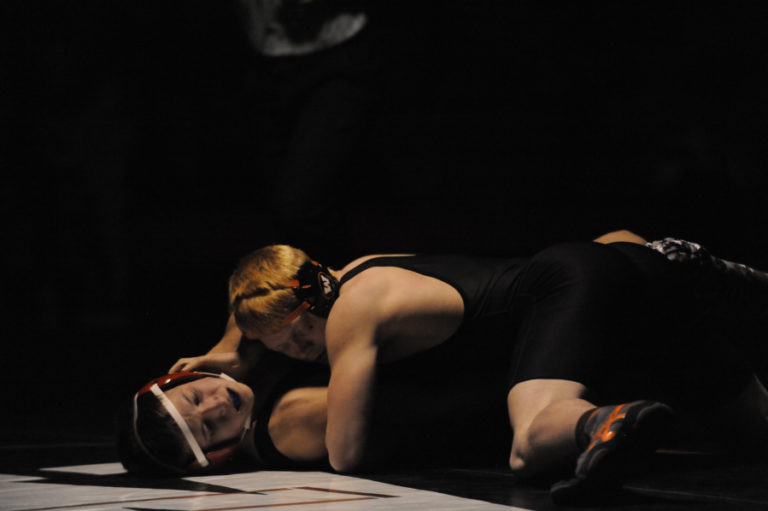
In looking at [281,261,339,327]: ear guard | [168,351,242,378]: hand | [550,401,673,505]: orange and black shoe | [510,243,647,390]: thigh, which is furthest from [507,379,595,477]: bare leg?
[168,351,242,378]: hand

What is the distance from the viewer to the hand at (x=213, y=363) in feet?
9.29

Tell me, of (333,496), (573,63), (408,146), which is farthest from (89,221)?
(333,496)

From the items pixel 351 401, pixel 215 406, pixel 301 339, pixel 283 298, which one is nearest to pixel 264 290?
pixel 283 298

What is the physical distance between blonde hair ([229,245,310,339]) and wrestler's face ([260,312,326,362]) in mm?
38

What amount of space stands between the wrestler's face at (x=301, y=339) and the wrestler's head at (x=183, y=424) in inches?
5.2

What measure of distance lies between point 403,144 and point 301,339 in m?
4.96

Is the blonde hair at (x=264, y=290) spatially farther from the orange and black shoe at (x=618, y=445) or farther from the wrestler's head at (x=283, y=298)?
the orange and black shoe at (x=618, y=445)

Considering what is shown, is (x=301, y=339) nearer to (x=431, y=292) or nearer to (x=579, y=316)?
(x=431, y=292)

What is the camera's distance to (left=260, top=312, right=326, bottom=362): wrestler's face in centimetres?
269

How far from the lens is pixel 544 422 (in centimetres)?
215

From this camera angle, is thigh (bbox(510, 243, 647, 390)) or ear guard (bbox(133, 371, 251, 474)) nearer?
thigh (bbox(510, 243, 647, 390))

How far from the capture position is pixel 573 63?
7008 millimetres

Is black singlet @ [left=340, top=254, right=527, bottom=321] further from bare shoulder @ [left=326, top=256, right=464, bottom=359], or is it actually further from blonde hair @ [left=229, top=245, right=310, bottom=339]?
blonde hair @ [left=229, top=245, right=310, bottom=339]

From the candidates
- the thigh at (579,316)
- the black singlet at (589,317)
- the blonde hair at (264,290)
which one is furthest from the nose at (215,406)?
the thigh at (579,316)
